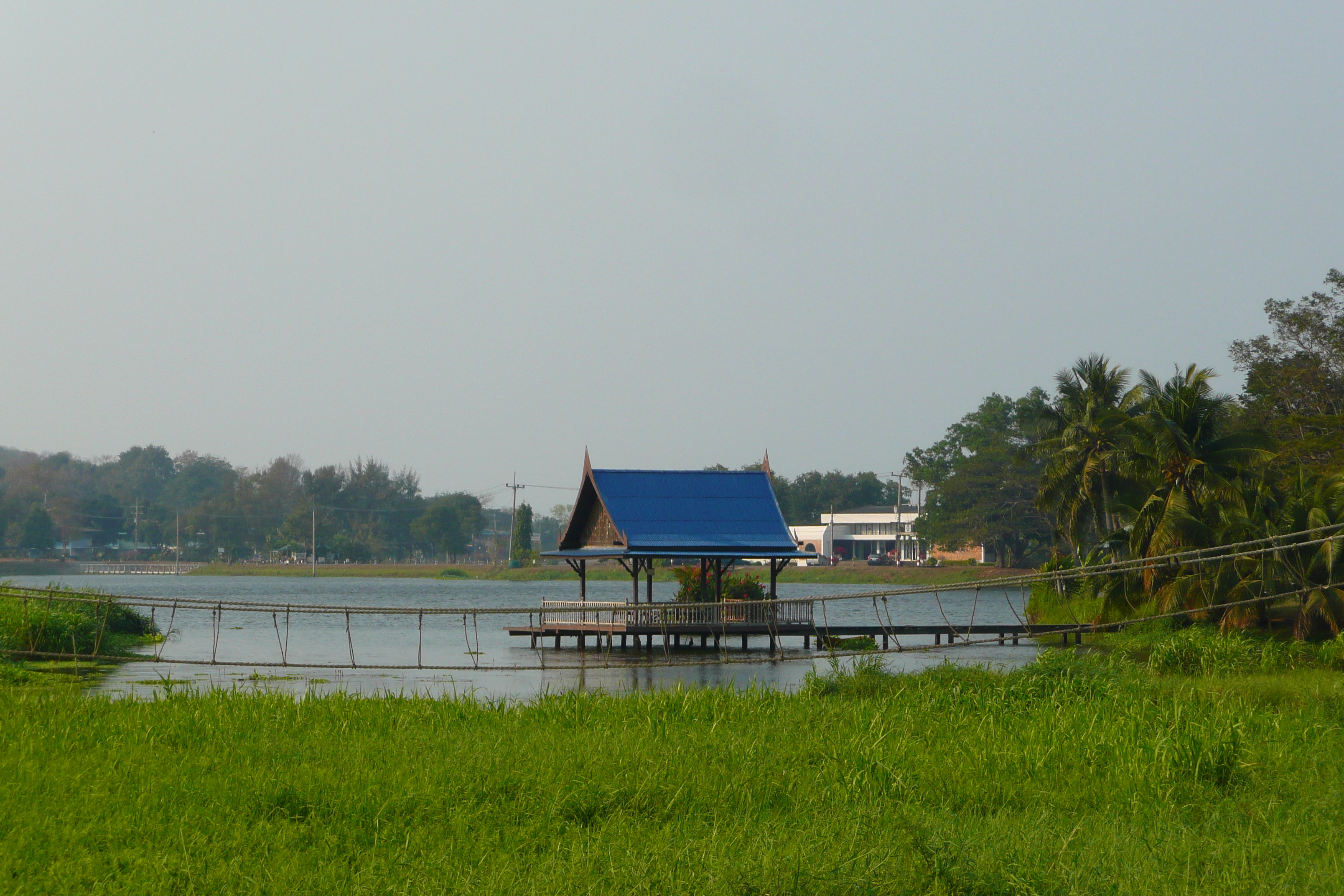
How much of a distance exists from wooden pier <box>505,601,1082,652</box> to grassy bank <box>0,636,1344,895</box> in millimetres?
18151

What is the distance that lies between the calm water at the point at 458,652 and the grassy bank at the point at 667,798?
3.91 metres

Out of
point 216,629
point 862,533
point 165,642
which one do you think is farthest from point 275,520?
point 216,629

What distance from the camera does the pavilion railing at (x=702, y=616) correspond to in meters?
33.3

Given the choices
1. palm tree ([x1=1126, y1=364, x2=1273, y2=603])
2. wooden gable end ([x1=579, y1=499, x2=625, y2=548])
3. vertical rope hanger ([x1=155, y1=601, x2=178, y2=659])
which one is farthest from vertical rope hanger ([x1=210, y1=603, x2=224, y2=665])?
palm tree ([x1=1126, y1=364, x2=1273, y2=603])

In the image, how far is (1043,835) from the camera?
26.2 ft

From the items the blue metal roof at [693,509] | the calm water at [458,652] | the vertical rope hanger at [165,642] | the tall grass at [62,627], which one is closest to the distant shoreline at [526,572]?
the calm water at [458,652]

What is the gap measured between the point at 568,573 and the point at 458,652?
7319 cm

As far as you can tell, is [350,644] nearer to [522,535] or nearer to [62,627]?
[62,627]

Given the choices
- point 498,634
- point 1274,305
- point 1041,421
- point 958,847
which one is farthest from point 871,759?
point 1274,305

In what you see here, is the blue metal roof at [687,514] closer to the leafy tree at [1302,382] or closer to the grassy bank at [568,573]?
the leafy tree at [1302,382]

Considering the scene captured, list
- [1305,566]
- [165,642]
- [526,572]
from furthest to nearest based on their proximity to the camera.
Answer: [526,572], [165,642], [1305,566]

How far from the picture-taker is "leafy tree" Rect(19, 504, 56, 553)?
11556 cm

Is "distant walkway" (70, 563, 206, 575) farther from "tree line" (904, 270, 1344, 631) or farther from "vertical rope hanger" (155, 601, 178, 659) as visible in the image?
"tree line" (904, 270, 1344, 631)

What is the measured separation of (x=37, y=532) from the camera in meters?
116
